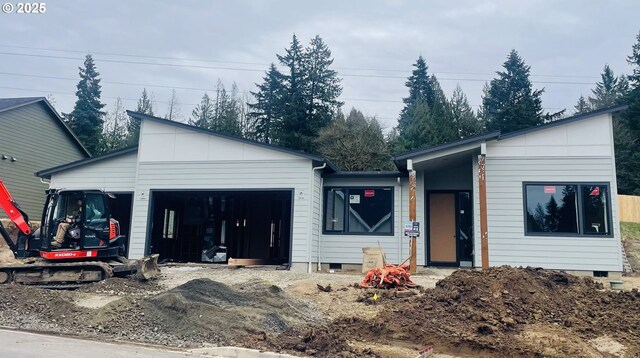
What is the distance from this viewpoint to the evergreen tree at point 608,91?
133ft

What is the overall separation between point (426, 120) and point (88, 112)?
89.1 ft

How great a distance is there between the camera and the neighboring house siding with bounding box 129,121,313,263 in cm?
1505

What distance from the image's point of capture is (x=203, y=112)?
4600cm

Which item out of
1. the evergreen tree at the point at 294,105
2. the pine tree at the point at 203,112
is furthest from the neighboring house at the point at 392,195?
the pine tree at the point at 203,112

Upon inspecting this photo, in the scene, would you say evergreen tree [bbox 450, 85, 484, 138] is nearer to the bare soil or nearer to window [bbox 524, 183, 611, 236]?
window [bbox 524, 183, 611, 236]

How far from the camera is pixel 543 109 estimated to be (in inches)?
1563

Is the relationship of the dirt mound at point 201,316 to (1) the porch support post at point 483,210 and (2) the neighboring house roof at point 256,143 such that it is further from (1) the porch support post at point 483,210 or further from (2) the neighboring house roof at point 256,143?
(2) the neighboring house roof at point 256,143

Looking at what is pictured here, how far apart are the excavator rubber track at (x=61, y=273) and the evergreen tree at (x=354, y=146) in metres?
19.4

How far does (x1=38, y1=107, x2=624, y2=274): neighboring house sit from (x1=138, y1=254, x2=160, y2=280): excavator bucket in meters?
3.48

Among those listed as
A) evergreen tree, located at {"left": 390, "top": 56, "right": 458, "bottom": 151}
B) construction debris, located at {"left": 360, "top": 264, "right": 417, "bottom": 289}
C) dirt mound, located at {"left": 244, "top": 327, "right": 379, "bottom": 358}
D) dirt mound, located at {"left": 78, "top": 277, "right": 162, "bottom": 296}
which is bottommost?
dirt mound, located at {"left": 244, "top": 327, "right": 379, "bottom": 358}

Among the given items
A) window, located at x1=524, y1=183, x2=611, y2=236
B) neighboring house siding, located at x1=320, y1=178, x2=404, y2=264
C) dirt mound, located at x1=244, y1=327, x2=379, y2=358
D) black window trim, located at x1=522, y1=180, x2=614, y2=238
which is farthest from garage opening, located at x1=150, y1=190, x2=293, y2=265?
dirt mound, located at x1=244, y1=327, x2=379, y2=358

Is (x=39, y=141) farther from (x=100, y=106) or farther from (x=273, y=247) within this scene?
(x=100, y=106)

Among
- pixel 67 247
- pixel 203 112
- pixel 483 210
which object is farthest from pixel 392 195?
pixel 203 112

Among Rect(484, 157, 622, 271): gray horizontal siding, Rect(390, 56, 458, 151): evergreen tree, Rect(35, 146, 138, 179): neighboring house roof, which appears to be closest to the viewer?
Rect(484, 157, 622, 271): gray horizontal siding
